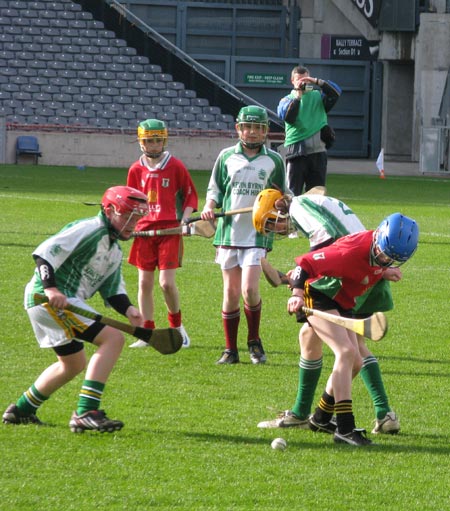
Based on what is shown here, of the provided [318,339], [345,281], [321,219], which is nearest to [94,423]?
[318,339]

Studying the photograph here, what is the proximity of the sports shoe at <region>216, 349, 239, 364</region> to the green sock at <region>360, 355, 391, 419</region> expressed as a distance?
1941 mm

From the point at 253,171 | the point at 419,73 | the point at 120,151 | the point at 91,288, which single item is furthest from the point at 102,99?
the point at 91,288

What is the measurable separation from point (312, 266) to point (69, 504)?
68.0 inches

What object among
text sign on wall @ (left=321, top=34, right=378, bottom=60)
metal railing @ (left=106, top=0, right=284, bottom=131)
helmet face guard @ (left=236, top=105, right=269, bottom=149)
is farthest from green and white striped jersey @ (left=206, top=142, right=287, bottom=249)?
text sign on wall @ (left=321, top=34, right=378, bottom=60)

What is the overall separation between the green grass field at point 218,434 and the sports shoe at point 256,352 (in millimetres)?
143

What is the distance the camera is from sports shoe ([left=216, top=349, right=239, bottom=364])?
8336 mm

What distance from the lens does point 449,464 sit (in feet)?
19.1

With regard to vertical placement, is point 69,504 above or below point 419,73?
below

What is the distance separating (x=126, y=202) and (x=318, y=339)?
4.24 feet

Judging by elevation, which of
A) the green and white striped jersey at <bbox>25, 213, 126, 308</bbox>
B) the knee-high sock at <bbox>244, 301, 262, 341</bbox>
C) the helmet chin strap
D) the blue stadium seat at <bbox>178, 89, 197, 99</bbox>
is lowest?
the knee-high sock at <bbox>244, 301, 262, 341</bbox>

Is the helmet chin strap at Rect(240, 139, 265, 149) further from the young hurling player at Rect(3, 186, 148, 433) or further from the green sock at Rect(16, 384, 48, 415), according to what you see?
the green sock at Rect(16, 384, 48, 415)

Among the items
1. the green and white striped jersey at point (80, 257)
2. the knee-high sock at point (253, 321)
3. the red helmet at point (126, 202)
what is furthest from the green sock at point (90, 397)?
the knee-high sock at point (253, 321)

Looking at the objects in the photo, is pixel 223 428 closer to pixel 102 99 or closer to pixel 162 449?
pixel 162 449

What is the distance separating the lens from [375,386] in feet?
21.4
